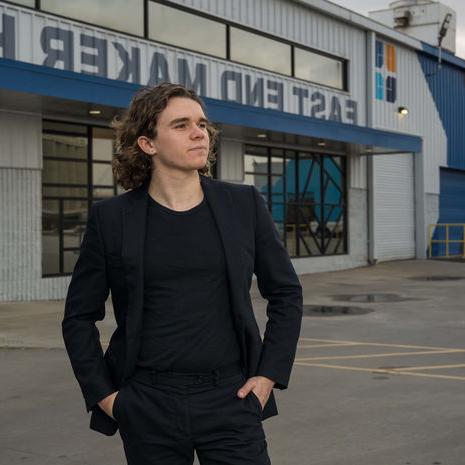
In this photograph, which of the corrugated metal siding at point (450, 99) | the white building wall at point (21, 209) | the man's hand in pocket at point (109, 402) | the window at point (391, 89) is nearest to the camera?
the man's hand in pocket at point (109, 402)

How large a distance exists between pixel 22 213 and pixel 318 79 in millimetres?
12279

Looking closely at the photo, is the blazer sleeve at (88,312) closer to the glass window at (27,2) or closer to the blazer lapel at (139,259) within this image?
the blazer lapel at (139,259)

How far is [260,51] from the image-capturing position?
23.4 m

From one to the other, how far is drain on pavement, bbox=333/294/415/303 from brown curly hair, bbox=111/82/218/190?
14.3 metres

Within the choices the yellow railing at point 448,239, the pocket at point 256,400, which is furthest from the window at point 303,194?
the pocket at point 256,400

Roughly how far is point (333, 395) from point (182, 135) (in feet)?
17.2

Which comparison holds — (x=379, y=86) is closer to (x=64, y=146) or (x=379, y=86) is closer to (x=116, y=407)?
(x=64, y=146)

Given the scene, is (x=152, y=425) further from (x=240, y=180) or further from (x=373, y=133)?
(x=373, y=133)

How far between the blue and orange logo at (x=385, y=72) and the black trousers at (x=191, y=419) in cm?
2651

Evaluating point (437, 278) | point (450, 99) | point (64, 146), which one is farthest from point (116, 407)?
point (450, 99)

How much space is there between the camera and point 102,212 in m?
2.96

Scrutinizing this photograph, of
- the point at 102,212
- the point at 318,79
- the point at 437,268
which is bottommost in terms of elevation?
the point at 437,268

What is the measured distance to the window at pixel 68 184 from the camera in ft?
57.4

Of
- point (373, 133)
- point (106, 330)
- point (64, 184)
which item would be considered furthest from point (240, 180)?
point (106, 330)
